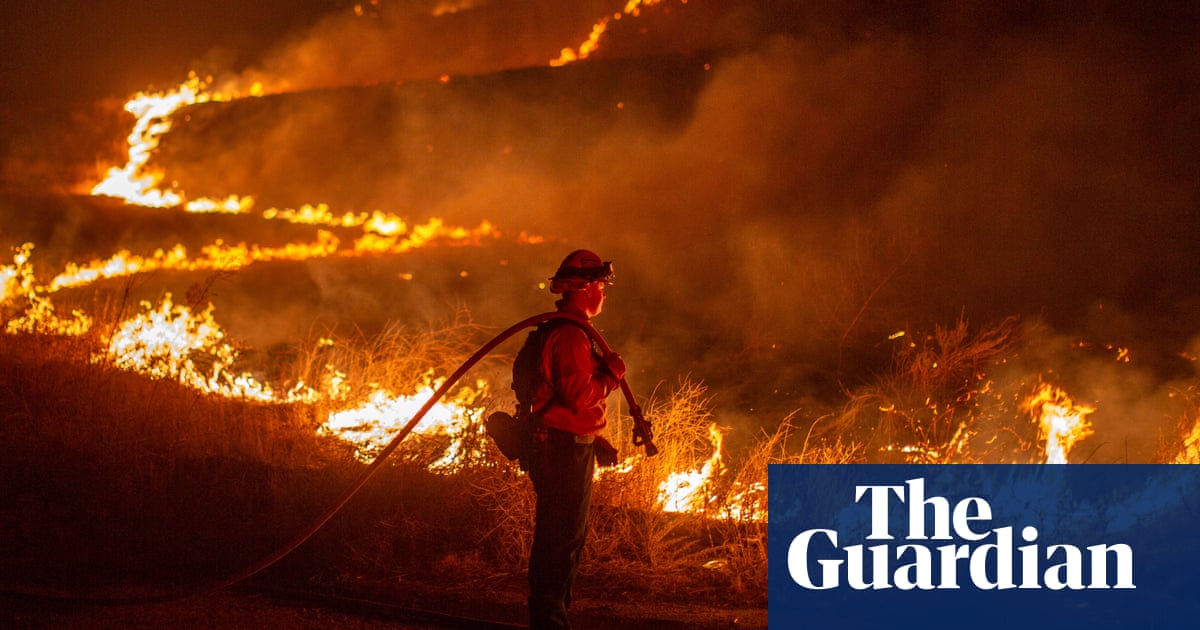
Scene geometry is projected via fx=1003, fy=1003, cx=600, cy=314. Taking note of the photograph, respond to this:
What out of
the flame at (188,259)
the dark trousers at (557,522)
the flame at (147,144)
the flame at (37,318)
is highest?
the flame at (147,144)

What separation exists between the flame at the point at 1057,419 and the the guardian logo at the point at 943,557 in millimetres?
2799

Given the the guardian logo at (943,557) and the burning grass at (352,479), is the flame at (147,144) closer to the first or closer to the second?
the burning grass at (352,479)

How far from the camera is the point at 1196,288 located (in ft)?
41.5

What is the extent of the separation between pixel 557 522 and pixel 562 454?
292mm

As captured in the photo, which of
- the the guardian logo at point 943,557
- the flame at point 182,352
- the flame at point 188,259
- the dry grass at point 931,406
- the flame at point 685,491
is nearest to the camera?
the the guardian logo at point 943,557

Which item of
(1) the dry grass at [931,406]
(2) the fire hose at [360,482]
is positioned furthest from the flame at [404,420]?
(1) the dry grass at [931,406]

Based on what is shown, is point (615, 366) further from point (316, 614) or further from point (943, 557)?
point (943, 557)

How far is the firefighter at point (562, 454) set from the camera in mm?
4344

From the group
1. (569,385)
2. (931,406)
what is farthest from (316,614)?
(931,406)

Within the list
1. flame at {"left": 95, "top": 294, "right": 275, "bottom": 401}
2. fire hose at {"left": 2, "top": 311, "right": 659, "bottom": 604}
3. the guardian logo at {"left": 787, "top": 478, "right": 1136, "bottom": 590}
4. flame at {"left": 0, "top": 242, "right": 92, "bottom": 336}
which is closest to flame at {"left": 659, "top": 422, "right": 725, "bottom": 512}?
the guardian logo at {"left": 787, "top": 478, "right": 1136, "bottom": 590}

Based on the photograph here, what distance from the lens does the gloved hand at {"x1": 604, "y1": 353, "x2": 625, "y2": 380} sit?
4.38 meters

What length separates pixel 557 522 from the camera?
4.34 metres

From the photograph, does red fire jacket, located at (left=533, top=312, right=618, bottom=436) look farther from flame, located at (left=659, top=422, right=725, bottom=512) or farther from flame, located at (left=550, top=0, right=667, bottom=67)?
flame, located at (left=550, top=0, right=667, bottom=67)

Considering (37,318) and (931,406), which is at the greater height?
(37,318)
